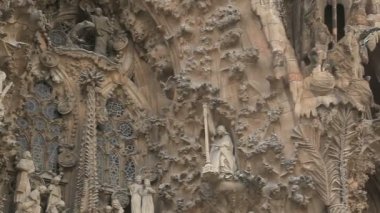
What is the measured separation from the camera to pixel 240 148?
12.6m

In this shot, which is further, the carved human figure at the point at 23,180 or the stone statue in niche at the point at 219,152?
the stone statue in niche at the point at 219,152

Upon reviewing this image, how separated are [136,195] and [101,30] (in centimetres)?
286

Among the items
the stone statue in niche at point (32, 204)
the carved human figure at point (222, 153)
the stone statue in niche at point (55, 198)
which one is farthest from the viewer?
the carved human figure at point (222, 153)

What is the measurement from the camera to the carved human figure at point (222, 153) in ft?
40.5

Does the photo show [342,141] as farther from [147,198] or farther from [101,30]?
[101,30]

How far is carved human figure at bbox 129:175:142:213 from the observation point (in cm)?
1267

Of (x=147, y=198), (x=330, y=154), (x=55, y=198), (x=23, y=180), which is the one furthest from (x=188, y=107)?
(x=23, y=180)

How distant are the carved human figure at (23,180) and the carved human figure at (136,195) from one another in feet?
5.36

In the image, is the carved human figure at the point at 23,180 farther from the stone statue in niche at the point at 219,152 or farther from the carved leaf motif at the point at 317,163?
the carved leaf motif at the point at 317,163

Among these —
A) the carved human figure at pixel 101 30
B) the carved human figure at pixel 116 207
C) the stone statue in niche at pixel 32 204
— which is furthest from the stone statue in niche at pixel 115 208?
the carved human figure at pixel 101 30

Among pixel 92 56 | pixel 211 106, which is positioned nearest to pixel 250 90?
pixel 211 106

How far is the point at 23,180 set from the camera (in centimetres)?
1166

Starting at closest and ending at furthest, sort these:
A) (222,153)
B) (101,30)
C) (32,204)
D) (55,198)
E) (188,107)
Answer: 1. (32,204)
2. (55,198)
3. (222,153)
4. (188,107)
5. (101,30)

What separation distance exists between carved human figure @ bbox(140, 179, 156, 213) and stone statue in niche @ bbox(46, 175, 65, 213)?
1.20 meters
